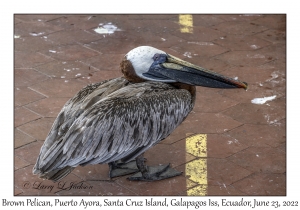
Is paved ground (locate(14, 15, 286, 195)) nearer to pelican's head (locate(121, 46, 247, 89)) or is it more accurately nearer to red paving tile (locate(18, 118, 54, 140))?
red paving tile (locate(18, 118, 54, 140))

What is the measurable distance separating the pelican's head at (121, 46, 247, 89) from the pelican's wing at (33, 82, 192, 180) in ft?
0.72

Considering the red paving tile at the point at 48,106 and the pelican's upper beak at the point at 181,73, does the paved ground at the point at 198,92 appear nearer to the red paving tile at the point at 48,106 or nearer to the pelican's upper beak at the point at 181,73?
the red paving tile at the point at 48,106

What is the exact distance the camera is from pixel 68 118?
6551 mm

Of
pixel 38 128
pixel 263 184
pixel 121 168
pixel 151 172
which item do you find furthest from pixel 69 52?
pixel 263 184

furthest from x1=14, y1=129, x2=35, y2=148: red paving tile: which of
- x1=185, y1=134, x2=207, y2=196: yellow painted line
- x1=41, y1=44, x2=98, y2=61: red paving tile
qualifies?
x1=41, y1=44, x2=98, y2=61: red paving tile

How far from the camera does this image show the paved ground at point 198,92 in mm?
6711

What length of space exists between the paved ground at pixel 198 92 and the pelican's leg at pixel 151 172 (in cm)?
6

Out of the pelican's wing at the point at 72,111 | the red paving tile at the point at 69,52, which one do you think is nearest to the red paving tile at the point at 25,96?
the red paving tile at the point at 69,52

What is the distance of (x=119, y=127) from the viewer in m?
6.28

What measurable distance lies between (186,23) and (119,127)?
444cm

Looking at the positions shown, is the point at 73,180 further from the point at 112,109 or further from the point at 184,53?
the point at 184,53

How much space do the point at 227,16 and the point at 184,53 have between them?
1577 mm

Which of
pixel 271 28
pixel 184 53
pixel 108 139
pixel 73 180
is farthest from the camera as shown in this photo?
pixel 271 28

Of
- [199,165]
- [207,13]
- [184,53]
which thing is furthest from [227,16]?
[199,165]
